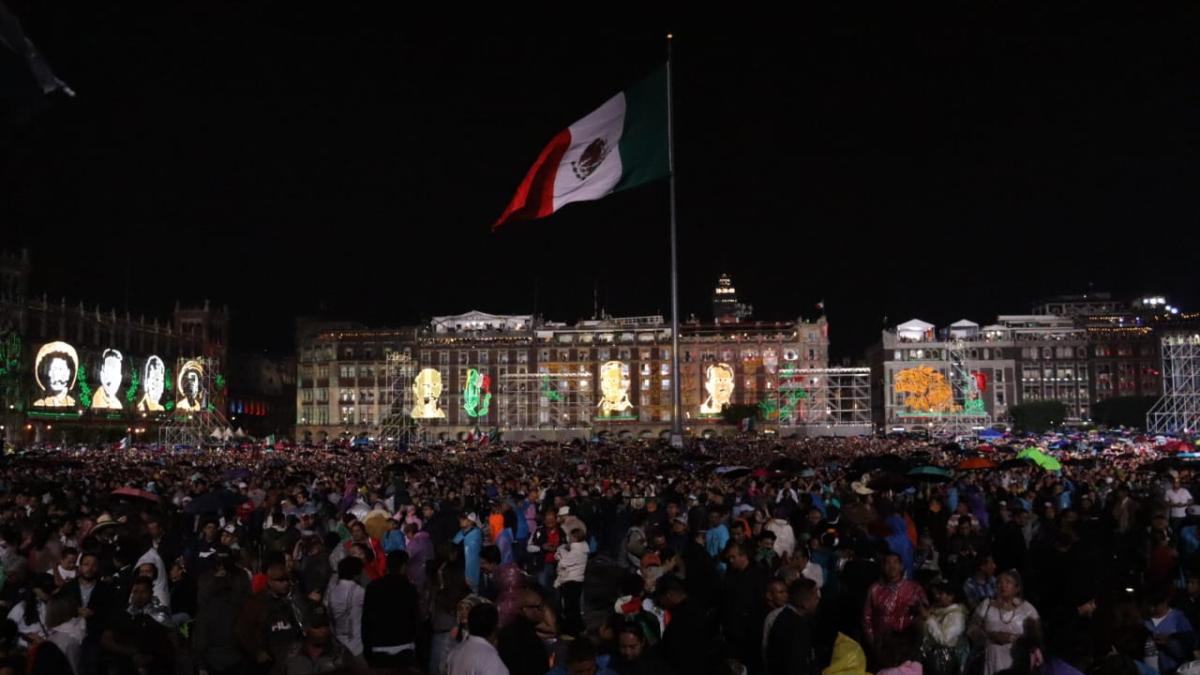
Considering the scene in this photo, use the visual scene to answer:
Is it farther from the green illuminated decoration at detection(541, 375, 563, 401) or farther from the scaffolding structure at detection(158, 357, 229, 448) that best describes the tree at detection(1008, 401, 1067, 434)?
the scaffolding structure at detection(158, 357, 229, 448)

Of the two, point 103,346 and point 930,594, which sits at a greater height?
point 103,346

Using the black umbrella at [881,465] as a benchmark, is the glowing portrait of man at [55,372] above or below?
above

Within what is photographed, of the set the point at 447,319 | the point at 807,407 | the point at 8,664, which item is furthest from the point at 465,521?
the point at 447,319

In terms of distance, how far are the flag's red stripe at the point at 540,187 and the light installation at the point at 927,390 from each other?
7293 cm

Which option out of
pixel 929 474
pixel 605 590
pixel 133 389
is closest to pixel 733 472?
pixel 929 474

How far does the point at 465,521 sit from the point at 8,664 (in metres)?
5.87

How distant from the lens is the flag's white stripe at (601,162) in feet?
88.3

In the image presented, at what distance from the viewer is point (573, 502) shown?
587 inches

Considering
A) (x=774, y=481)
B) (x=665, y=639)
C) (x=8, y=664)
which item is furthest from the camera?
(x=774, y=481)

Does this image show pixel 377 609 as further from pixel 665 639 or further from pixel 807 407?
pixel 807 407

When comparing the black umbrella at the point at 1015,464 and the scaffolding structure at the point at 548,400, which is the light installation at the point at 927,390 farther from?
the black umbrella at the point at 1015,464

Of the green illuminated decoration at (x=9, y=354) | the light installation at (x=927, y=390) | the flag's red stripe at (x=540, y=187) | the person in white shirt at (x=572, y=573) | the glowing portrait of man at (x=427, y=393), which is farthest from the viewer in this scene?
the glowing portrait of man at (x=427, y=393)

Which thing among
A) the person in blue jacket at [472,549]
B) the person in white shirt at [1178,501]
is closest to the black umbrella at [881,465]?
the person in white shirt at [1178,501]

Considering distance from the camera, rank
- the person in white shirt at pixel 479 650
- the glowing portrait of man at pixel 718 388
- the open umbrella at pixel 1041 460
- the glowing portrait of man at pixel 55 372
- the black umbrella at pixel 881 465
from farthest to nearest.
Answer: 1. the glowing portrait of man at pixel 718 388
2. the glowing portrait of man at pixel 55 372
3. the open umbrella at pixel 1041 460
4. the black umbrella at pixel 881 465
5. the person in white shirt at pixel 479 650
